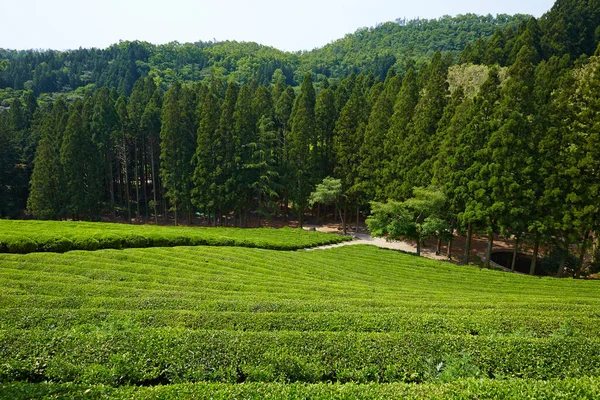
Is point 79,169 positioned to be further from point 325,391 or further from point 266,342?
point 325,391

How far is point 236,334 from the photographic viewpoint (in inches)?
329

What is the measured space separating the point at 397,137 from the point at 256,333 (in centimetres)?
3005

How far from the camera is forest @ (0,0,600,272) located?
2506cm

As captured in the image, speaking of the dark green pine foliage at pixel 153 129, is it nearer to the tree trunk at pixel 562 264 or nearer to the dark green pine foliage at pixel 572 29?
the tree trunk at pixel 562 264

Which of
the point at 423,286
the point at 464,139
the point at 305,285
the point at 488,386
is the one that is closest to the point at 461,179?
the point at 464,139

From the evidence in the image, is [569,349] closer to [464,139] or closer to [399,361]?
[399,361]

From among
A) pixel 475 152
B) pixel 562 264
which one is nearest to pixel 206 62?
pixel 475 152

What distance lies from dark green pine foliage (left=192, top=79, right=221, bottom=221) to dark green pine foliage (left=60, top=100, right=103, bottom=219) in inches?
497

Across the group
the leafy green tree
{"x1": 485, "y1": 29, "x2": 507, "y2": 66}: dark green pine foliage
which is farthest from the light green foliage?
{"x1": 485, "y1": 29, "x2": 507, "y2": 66}: dark green pine foliage

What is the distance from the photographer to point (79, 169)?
41688 millimetres

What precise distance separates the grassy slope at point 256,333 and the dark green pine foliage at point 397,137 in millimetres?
18935

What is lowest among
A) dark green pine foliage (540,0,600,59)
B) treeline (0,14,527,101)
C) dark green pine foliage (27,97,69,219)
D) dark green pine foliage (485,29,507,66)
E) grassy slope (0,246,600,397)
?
grassy slope (0,246,600,397)

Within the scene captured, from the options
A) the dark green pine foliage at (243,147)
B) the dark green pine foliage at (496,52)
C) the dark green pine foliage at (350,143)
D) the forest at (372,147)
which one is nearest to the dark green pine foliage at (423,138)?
the forest at (372,147)

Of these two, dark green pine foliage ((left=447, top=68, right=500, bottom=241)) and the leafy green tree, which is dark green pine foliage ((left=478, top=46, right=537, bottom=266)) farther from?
the leafy green tree
